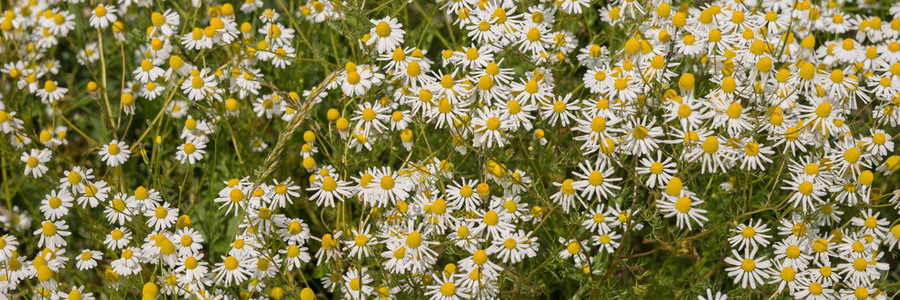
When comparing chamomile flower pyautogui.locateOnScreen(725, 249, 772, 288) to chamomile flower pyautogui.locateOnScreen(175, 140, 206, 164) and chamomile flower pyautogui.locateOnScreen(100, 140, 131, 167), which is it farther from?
chamomile flower pyautogui.locateOnScreen(100, 140, 131, 167)

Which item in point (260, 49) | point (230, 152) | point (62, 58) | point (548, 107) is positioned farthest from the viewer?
point (62, 58)

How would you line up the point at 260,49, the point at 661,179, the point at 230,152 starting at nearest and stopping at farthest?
the point at 661,179, the point at 260,49, the point at 230,152

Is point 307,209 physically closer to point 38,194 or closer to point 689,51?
point 38,194

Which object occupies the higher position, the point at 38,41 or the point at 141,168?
the point at 38,41

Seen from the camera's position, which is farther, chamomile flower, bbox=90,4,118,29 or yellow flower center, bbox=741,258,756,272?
chamomile flower, bbox=90,4,118,29

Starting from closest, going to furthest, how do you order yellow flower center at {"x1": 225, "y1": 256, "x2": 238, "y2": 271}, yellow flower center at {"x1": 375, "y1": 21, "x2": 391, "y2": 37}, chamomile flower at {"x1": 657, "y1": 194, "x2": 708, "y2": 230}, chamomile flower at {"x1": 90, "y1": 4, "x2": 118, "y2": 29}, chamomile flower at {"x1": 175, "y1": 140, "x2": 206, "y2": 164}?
chamomile flower at {"x1": 657, "y1": 194, "x2": 708, "y2": 230}, yellow flower center at {"x1": 225, "y1": 256, "x2": 238, "y2": 271}, yellow flower center at {"x1": 375, "y1": 21, "x2": 391, "y2": 37}, chamomile flower at {"x1": 175, "y1": 140, "x2": 206, "y2": 164}, chamomile flower at {"x1": 90, "y1": 4, "x2": 118, "y2": 29}

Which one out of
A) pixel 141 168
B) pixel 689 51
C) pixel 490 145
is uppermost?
pixel 141 168

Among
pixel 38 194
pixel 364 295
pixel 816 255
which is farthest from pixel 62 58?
pixel 816 255

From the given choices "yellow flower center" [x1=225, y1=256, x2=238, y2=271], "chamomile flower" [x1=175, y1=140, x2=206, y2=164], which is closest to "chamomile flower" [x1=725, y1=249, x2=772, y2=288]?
"yellow flower center" [x1=225, y1=256, x2=238, y2=271]

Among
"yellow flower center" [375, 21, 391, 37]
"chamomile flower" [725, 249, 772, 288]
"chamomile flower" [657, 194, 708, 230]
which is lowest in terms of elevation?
"chamomile flower" [725, 249, 772, 288]
